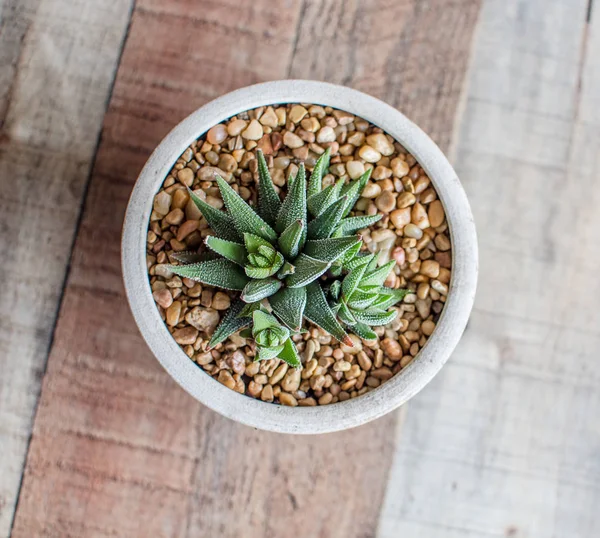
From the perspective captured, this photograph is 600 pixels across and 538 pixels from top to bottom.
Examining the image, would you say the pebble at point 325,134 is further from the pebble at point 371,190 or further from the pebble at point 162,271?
the pebble at point 162,271

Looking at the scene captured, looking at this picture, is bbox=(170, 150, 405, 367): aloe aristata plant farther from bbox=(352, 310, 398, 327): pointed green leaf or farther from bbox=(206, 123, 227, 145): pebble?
bbox=(206, 123, 227, 145): pebble

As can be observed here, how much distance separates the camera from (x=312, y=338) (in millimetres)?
914

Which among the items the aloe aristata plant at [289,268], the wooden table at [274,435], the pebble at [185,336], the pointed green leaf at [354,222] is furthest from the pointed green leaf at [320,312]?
the wooden table at [274,435]

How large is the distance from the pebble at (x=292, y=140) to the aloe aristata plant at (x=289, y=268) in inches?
5.0

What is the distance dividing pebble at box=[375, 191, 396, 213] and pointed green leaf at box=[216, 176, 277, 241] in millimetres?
241

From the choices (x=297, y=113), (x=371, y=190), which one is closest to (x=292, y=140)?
(x=297, y=113)

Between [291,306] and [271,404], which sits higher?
[291,306]

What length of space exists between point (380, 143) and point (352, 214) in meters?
0.12

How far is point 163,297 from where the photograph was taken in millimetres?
885

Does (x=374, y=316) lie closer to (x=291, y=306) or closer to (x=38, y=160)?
(x=291, y=306)

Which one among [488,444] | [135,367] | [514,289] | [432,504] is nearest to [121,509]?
[135,367]

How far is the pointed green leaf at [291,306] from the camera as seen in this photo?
72 cm

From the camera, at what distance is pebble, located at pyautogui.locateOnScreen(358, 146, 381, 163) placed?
3.03ft

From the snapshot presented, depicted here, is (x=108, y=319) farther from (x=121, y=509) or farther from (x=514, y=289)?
(x=514, y=289)
